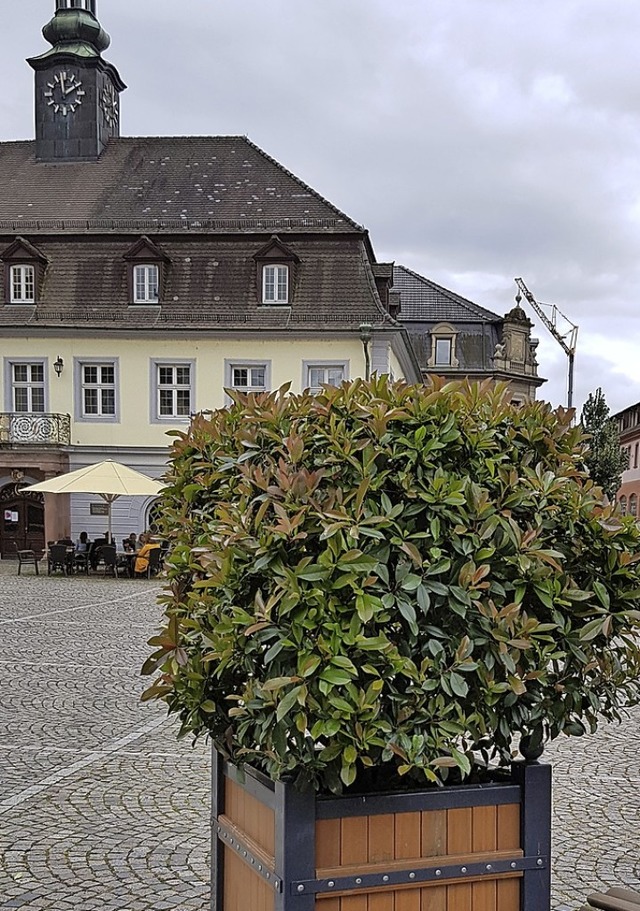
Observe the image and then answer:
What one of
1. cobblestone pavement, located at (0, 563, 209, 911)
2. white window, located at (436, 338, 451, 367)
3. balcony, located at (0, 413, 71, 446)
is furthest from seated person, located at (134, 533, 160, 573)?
white window, located at (436, 338, 451, 367)

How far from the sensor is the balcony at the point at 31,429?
28.1m

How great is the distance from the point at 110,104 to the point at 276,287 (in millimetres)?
11317

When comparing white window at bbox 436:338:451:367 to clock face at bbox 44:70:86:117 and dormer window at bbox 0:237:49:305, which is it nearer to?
clock face at bbox 44:70:86:117

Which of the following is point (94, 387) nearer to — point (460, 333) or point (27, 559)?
point (27, 559)

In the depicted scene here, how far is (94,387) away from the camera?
2891cm

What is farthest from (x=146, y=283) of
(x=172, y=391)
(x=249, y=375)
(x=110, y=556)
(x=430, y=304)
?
(x=430, y=304)

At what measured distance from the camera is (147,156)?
1271 inches

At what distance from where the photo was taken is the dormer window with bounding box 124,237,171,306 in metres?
28.3

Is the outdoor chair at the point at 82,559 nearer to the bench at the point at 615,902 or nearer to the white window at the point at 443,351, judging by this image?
the bench at the point at 615,902

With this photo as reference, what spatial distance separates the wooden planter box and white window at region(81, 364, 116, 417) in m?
26.5

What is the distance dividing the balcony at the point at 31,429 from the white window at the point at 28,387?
668 mm

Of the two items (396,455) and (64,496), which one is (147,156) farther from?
(396,455)

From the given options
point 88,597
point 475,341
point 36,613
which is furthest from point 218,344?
point 475,341

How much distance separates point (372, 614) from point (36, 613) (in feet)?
45.7
